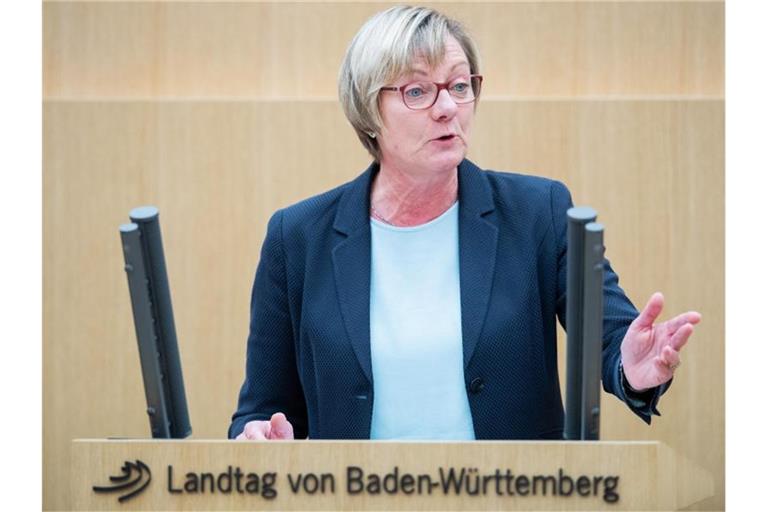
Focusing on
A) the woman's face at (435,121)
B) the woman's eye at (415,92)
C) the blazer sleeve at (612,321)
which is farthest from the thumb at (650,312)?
the woman's eye at (415,92)

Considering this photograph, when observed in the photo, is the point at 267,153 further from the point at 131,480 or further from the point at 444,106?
the point at 131,480

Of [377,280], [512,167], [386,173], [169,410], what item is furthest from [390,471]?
[512,167]

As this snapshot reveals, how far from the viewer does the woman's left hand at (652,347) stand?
212 centimetres

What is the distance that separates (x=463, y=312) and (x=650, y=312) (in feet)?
1.43

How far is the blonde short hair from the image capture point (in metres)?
2.53

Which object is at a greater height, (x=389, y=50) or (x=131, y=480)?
(x=389, y=50)

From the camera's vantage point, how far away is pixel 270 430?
2.34 meters

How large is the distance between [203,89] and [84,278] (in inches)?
28.1

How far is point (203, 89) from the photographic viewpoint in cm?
416

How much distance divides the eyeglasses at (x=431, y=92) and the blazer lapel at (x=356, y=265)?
254 millimetres

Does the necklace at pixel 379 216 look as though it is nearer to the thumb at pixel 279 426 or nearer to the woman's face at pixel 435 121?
the woman's face at pixel 435 121

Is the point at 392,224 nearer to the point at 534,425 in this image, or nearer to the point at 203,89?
the point at 534,425

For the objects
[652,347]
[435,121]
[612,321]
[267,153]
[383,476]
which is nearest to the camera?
[383,476]

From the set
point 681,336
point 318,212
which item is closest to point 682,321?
point 681,336
